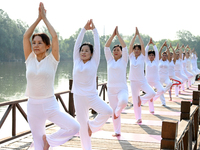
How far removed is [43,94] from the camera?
12.6ft

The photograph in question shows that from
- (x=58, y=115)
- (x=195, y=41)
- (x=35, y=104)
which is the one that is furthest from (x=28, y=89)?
(x=195, y=41)

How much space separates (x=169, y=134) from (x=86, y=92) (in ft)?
5.72

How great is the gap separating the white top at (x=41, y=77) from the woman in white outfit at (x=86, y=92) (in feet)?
2.92

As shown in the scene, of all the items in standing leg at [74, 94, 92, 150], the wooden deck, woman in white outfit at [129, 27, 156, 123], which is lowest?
the wooden deck

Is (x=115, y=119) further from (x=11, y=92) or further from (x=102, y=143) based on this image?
(x=11, y=92)

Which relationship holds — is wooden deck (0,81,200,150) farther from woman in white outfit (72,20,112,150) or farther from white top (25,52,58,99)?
white top (25,52,58,99)

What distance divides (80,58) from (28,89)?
49.2 inches

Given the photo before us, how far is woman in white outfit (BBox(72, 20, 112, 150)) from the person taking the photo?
4.71 metres

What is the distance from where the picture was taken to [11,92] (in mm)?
23250

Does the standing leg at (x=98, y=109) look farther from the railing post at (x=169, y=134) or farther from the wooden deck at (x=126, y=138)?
the railing post at (x=169, y=134)

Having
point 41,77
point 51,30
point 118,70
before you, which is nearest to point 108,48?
point 118,70

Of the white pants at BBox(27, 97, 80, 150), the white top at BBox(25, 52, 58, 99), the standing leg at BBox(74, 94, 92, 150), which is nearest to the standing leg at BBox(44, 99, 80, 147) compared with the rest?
the white pants at BBox(27, 97, 80, 150)

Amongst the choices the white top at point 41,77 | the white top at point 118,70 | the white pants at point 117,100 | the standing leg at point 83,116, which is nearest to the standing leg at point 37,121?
the white top at point 41,77

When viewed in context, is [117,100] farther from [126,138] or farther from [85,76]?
[85,76]
